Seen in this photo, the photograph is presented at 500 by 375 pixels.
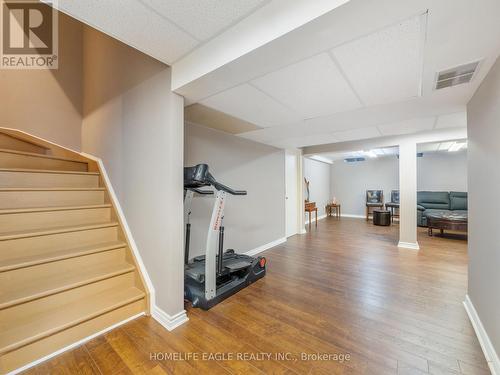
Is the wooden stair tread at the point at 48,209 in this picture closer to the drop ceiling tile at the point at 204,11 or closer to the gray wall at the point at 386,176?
the drop ceiling tile at the point at 204,11

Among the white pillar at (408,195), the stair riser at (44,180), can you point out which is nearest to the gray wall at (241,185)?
the stair riser at (44,180)

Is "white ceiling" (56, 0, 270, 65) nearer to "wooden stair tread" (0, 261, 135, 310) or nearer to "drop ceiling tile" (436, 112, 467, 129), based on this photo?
"wooden stair tread" (0, 261, 135, 310)

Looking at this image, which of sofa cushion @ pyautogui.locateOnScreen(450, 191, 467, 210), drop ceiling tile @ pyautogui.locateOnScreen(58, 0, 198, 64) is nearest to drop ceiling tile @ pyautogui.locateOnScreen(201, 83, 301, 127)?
drop ceiling tile @ pyautogui.locateOnScreen(58, 0, 198, 64)

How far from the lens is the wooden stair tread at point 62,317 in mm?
1361

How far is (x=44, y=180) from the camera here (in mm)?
2354

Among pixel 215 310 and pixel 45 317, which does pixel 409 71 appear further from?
pixel 45 317

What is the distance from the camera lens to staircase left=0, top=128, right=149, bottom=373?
4.78ft

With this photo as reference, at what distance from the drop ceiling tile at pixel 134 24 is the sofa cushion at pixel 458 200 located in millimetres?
7879

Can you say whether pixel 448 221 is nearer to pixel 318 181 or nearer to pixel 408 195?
pixel 408 195

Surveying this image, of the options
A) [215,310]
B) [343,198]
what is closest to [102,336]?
[215,310]

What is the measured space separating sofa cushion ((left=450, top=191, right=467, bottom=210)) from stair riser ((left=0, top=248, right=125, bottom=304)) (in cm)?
815

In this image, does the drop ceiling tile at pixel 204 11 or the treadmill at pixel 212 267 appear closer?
the drop ceiling tile at pixel 204 11

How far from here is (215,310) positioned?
207 centimetres

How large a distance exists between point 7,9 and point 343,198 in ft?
30.9
